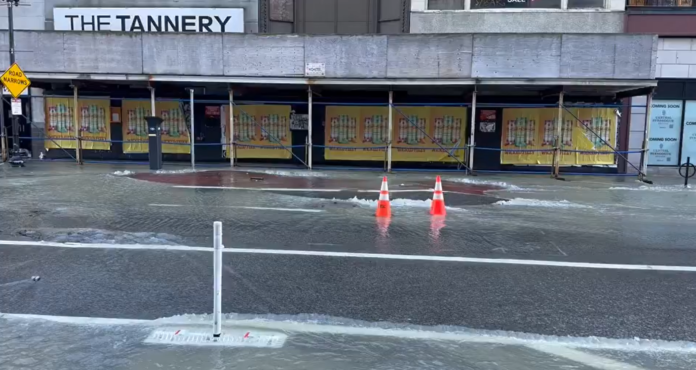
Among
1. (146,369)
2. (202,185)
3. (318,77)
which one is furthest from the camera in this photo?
(318,77)

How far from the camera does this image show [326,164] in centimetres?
2047

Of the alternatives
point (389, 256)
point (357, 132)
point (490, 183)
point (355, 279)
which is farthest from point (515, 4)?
point (355, 279)

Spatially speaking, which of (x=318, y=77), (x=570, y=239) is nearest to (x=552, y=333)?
(x=570, y=239)

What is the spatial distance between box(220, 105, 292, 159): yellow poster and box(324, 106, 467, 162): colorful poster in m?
1.61

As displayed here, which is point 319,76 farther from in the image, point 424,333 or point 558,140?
point 424,333

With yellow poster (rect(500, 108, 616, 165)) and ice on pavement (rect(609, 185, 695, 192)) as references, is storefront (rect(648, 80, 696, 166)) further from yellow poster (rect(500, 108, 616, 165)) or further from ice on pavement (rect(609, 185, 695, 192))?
ice on pavement (rect(609, 185, 695, 192))

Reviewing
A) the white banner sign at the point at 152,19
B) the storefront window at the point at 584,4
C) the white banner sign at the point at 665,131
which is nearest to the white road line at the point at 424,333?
the white banner sign at the point at 665,131

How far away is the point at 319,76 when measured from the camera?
17.3m

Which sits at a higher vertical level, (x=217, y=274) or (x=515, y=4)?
(x=515, y=4)

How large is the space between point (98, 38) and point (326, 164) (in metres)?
8.74

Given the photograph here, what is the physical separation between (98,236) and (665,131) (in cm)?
1959

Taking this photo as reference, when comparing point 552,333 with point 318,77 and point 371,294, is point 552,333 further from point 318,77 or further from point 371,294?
point 318,77

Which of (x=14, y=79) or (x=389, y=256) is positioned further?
(x=14, y=79)

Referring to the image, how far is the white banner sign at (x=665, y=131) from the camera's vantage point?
782 inches
